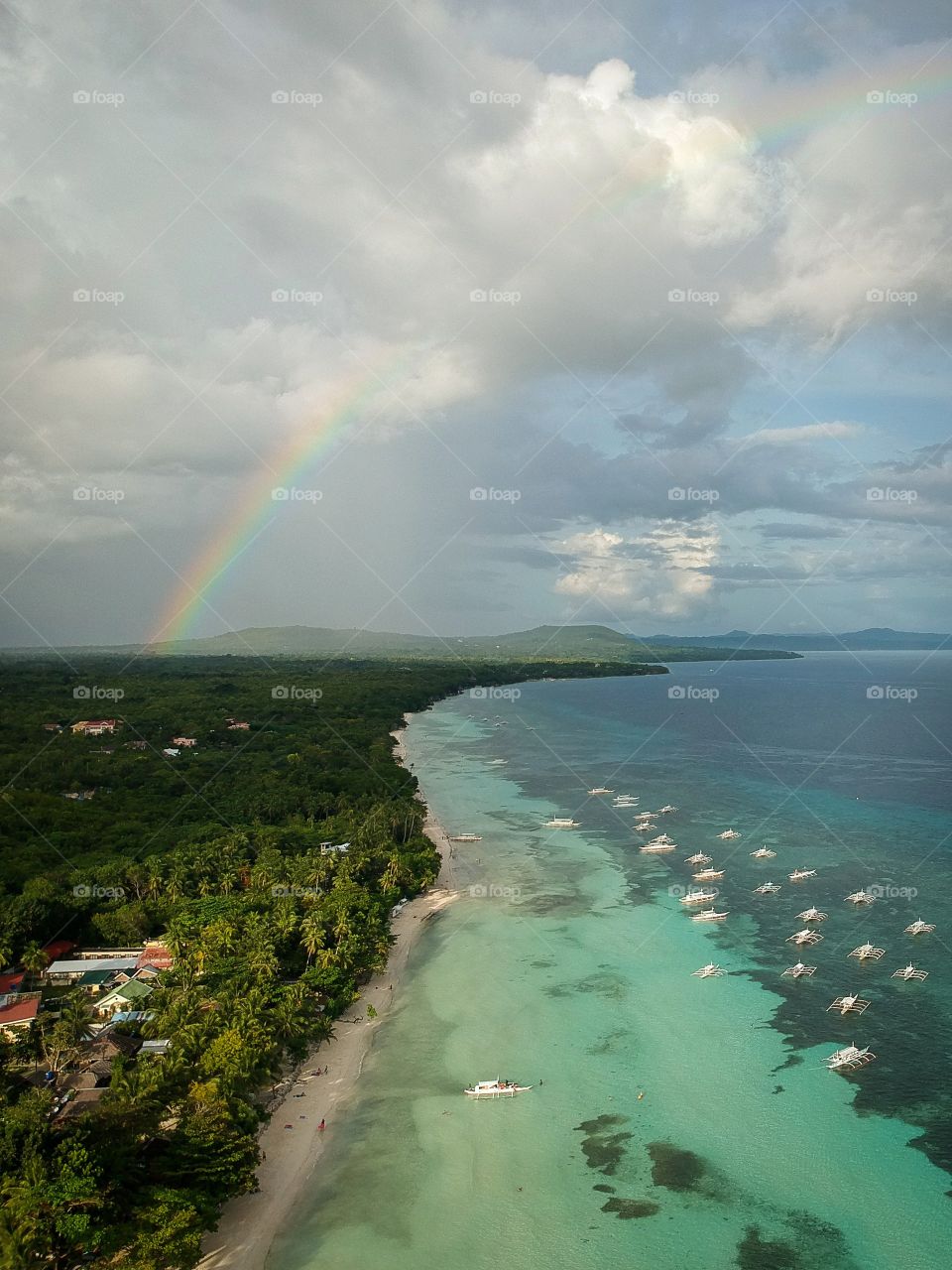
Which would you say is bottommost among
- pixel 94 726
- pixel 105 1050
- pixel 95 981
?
pixel 95 981

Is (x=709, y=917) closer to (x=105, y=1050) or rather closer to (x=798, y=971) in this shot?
(x=798, y=971)

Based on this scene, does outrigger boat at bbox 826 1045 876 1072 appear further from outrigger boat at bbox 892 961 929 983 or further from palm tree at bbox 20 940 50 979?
palm tree at bbox 20 940 50 979

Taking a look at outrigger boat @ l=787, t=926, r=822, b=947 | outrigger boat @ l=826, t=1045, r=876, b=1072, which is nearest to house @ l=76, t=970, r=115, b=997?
outrigger boat @ l=826, t=1045, r=876, b=1072

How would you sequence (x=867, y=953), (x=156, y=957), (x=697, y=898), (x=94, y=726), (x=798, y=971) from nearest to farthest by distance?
1. (x=156, y=957)
2. (x=798, y=971)
3. (x=867, y=953)
4. (x=697, y=898)
5. (x=94, y=726)

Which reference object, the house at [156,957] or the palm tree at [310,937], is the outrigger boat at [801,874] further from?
the house at [156,957]

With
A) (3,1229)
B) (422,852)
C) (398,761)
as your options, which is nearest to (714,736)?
(398,761)

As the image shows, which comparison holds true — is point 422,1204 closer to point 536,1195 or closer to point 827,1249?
point 536,1195

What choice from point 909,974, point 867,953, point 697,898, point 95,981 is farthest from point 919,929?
point 95,981
